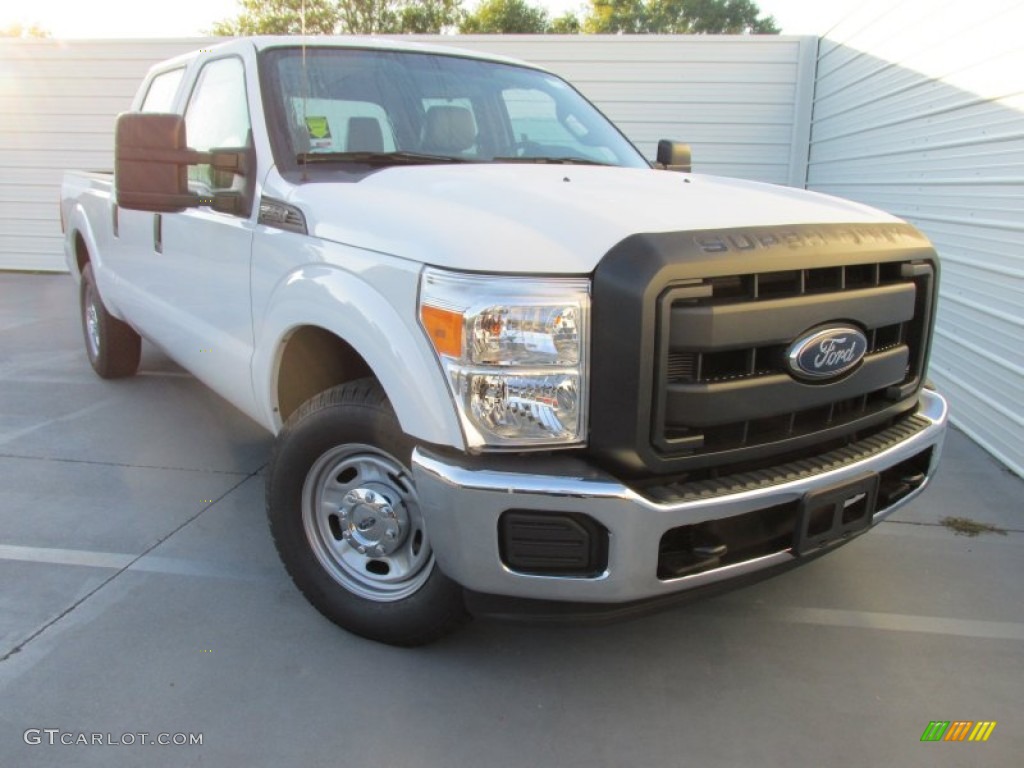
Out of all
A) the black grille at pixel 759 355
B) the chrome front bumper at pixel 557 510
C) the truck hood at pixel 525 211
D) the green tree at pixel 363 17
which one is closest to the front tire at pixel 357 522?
the chrome front bumper at pixel 557 510

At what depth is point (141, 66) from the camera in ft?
37.2

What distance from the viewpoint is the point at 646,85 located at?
1019 cm

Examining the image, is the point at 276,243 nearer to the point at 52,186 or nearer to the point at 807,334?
the point at 807,334

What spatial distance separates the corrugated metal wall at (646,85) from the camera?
990 cm

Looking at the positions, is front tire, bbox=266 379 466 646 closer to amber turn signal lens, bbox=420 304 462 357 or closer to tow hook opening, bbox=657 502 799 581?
amber turn signal lens, bbox=420 304 462 357

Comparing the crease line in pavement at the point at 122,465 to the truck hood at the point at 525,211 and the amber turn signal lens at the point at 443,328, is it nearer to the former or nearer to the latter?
the truck hood at the point at 525,211

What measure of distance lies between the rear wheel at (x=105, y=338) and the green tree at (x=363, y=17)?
19412 millimetres

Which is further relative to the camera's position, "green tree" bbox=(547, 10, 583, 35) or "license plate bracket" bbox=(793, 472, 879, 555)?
"green tree" bbox=(547, 10, 583, 35)

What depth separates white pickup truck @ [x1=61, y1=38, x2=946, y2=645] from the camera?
2100 millimetres

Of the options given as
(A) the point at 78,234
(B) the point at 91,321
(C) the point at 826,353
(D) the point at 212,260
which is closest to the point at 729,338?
(C) the point at 826,353

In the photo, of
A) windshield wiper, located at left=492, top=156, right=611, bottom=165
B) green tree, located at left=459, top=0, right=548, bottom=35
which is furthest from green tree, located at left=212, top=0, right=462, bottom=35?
windshield wiper, located at left=492, top=156, right=611, bottom=165

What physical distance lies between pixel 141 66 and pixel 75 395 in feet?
24.5

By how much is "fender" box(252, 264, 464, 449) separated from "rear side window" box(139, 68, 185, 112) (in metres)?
2.27

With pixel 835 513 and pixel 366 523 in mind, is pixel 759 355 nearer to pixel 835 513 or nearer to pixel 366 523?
pixel 835 513
